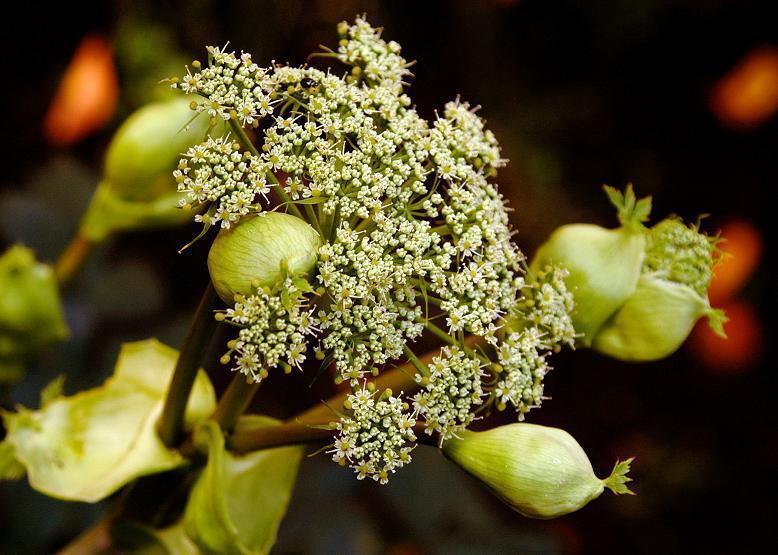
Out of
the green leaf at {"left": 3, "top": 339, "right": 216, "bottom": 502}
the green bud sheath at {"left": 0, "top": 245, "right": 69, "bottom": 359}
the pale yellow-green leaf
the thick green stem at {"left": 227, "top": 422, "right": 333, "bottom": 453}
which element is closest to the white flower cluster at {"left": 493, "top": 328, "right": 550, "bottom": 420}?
the thick green stem at {"left": 227, "top": 422, "right": 333, "bottom": 453}

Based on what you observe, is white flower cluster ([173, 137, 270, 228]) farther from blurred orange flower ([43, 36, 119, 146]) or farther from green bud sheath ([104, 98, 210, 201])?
blurred orange flower ([43, 36, 119, 146])

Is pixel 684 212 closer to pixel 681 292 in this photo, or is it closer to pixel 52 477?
pixel 681 292

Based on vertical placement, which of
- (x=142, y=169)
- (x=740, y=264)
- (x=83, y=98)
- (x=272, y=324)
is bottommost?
(x=272, y=324)

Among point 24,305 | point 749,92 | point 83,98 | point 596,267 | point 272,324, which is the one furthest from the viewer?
point 749,92

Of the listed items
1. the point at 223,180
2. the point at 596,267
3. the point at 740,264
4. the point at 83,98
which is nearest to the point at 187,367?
the point at 223,180

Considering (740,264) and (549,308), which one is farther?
(740,264)

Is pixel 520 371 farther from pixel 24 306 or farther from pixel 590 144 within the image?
pixel 590 144
